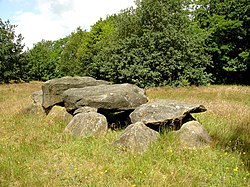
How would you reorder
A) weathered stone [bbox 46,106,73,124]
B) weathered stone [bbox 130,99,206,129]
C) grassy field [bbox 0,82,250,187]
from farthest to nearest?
weathered stone [bbox 46,106,73,124] < weathered stone [bbox 130,99,206,129] < grassy field [bbox 0,82,250,187]

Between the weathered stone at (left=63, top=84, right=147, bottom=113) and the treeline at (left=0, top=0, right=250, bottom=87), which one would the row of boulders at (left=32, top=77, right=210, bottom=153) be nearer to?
the weathered stone at (left=63, top=84, right=147, bottom=113)

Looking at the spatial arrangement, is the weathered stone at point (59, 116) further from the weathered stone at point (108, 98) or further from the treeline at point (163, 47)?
the treeline at point (163, 47)

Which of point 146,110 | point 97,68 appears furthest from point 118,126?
point 97,68

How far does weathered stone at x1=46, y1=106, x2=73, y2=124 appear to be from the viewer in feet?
31.0

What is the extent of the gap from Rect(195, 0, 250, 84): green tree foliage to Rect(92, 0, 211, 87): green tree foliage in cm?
838

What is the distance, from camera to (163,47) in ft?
67.9

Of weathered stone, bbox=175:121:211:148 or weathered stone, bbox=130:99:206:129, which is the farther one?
weathered stone, bbox=130:99:206:129

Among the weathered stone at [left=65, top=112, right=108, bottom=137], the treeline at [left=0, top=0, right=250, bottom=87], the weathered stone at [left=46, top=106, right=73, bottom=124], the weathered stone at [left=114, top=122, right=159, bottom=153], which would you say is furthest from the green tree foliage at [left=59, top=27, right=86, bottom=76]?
the weathered stone at [left=114, top=122, right=159, bottom=153]

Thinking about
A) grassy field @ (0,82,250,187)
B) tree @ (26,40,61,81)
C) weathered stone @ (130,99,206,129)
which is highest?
tree @ (26,40,61,81)

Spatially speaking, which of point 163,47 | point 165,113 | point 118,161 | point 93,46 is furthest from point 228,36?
point 118,161

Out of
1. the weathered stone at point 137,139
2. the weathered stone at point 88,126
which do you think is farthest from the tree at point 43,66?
the weathered stone at point 137,139

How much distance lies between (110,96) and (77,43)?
3727 cm

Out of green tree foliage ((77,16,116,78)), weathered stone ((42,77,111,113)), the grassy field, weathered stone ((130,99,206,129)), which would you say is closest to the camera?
the grassy field

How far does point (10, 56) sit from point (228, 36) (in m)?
25.2
